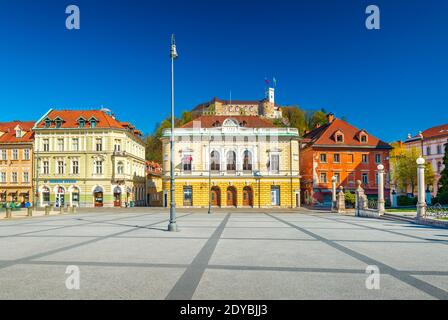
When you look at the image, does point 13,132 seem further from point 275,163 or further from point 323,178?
point 323,178

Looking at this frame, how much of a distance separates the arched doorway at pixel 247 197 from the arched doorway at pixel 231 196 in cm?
137

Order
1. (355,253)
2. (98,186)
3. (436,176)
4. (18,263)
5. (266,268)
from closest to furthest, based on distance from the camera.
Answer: (266,268)
(18,263)
(355,253)
(98,186)
(436,176)

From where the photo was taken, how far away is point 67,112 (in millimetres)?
51781

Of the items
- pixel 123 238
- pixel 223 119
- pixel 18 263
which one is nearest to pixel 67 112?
pixel 223 119

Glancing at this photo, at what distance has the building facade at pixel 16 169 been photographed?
49781 mm

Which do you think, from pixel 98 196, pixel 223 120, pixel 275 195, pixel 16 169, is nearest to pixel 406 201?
pixel 275 195

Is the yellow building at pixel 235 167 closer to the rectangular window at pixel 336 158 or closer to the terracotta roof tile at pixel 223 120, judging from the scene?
the terracotta roof tile at pixel 223 120

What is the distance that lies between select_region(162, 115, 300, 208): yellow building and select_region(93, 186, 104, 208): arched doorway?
31.4 feet

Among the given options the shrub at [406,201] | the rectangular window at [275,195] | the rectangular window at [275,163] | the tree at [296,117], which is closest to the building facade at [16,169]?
the rectangular window at [275,195]

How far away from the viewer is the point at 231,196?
152ft
